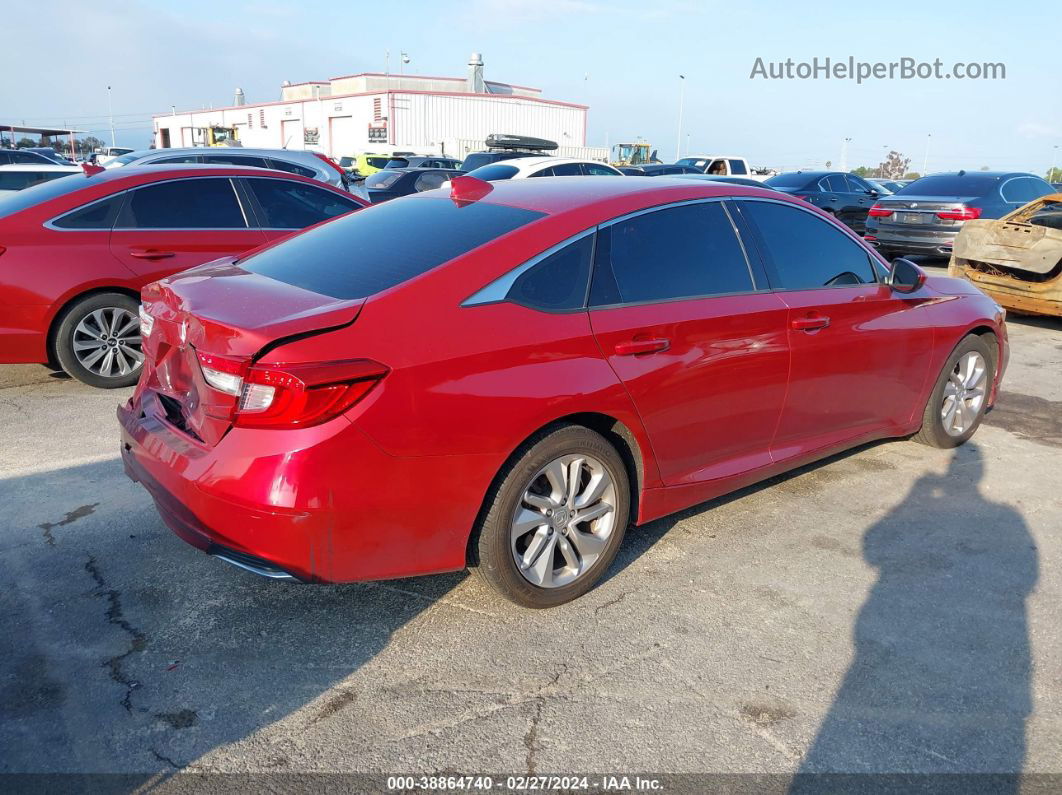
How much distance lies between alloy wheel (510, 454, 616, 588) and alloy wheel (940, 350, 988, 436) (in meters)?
2.88

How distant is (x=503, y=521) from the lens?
10.5ft

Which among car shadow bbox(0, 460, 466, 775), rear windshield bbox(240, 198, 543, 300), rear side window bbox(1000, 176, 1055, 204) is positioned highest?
rear side window bbox(1000, 176, 1055, 204)

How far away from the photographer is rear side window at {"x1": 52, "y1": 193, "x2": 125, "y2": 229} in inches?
239

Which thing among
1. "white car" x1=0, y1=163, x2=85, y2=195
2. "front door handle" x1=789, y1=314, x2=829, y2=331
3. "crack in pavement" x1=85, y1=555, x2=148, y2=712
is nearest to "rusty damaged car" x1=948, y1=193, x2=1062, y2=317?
"front door handle" x1=789, y1=314, x2=829, y2=331

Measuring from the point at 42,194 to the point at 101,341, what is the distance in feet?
3.60

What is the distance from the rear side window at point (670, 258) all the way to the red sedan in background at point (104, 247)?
4.08 metres

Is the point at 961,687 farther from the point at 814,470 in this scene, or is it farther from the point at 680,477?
the point at 814,470

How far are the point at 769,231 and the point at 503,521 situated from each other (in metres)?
2.04

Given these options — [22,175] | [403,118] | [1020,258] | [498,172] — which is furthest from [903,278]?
[403,118]

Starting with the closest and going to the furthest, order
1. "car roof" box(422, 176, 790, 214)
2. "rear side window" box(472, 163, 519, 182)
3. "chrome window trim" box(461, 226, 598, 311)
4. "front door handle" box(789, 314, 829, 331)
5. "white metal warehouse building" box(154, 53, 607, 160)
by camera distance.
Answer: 1. "chrome window trim" box(461, 226, 598, 311)
2. "car roof" box(422, 176, 790, 214)
3. "front door handle" box(789, 314, 829, 331)
4. "rear side window" box(472, 163, 519, 182)
5. "white metal warehouse building" box(154, 53, 607, 160)

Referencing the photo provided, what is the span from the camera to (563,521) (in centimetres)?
342

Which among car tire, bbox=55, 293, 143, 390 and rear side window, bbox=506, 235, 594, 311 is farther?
car tire, bbox=55, 293, 143, 390

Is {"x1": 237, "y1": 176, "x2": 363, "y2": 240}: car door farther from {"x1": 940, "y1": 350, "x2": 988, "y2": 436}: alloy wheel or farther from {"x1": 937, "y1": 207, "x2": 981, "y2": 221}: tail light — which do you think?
{"x1": 937, "y1": 207, "x2": 981, "y2": 221}: tail light

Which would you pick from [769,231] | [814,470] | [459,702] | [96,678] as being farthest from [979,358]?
[96,678]
